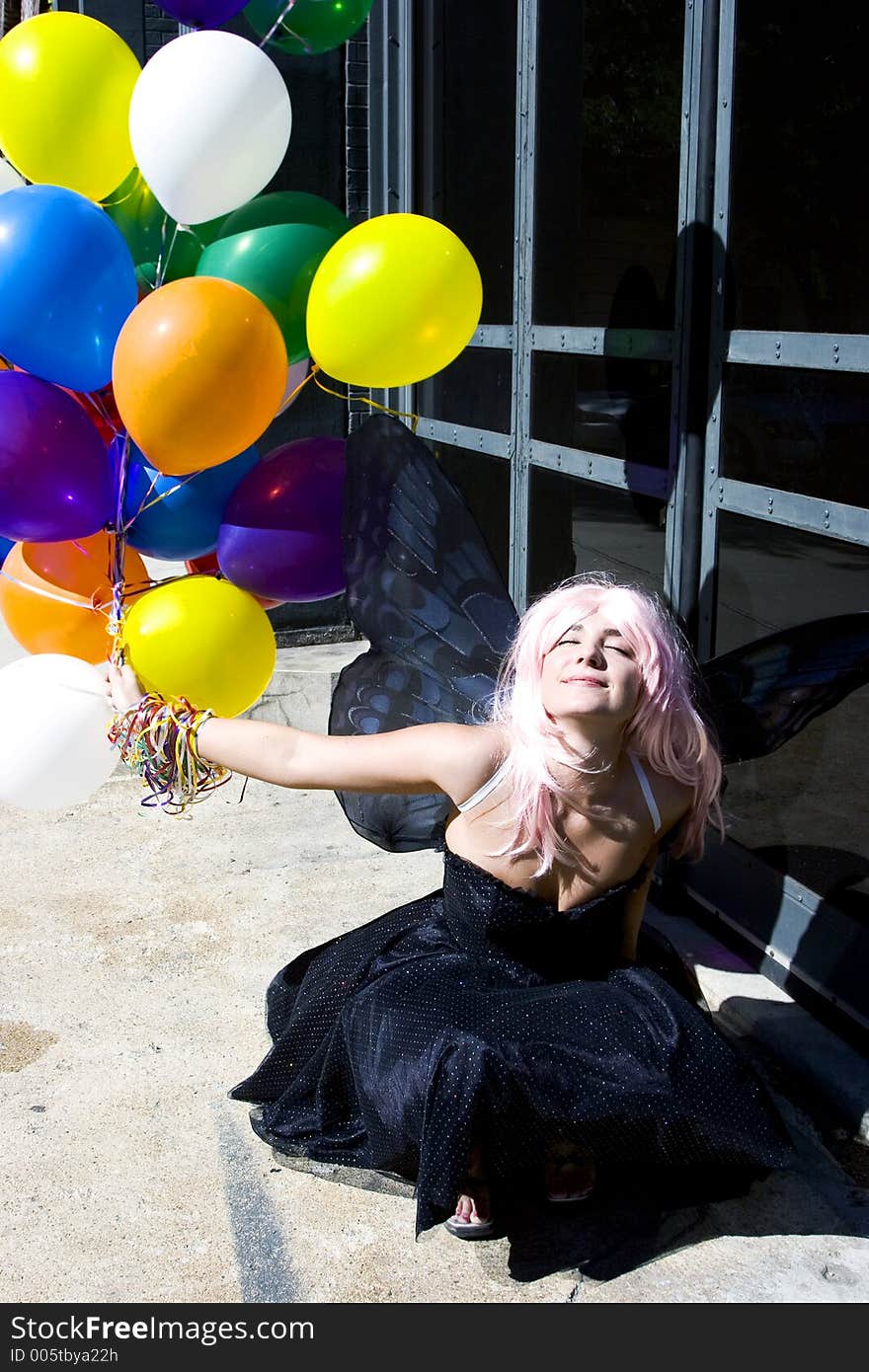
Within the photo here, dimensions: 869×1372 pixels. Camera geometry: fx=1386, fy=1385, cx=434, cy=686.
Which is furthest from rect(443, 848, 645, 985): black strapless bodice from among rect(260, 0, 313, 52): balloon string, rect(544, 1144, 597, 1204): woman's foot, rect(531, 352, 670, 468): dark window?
rect(260, 0, 313, 52): balloon string

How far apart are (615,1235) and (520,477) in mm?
2545

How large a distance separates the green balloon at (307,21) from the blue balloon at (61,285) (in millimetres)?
826

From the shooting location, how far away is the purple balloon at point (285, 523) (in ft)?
9.51

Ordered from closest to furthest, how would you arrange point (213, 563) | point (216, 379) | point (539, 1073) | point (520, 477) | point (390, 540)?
point (539, 1073) < point (216, 379) < point (390, 540) < point (213, 563) < point (520, 477)

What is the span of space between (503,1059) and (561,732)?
0.58m

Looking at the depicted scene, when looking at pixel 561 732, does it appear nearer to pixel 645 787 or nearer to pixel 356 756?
pixel 645 787

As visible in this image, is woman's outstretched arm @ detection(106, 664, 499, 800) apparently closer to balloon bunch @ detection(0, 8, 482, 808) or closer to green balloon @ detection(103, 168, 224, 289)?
balloon bunch @ detection(0, 8, 482, 808)

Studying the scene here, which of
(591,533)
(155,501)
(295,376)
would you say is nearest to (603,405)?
(591,533)

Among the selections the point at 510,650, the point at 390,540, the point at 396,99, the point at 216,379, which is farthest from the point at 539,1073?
the point at 396,99

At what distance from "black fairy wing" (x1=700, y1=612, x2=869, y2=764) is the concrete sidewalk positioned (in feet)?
2.34

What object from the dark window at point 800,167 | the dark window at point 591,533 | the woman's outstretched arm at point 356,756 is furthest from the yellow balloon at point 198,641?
the dark window at point 800,167

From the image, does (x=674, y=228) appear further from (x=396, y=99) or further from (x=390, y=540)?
(x=396, y=99)

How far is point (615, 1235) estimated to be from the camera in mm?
2492

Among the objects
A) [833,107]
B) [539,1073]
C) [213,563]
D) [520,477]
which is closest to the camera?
[539,1073]
